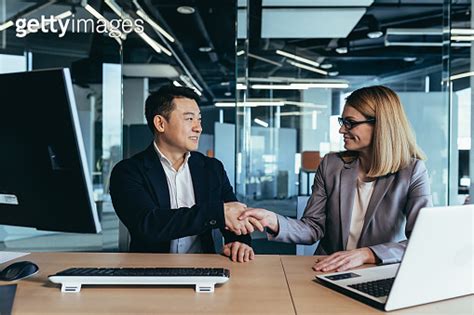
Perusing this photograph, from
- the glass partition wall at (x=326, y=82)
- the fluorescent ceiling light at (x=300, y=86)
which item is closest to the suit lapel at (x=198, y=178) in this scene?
the glass partition wall at (x=326, y=82)

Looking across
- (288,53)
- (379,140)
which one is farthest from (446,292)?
(288,53)

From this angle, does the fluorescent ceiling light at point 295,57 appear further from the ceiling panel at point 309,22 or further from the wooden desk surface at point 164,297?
the wooden desk surface at point 164,297

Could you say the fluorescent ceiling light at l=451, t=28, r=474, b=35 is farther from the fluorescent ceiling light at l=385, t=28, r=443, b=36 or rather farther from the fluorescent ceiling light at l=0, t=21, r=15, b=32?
the fluorescent ceiling light at l=0, t=21, r=15, b=32

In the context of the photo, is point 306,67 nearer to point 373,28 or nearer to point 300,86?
point 300,86

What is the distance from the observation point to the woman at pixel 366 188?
78.5 inches

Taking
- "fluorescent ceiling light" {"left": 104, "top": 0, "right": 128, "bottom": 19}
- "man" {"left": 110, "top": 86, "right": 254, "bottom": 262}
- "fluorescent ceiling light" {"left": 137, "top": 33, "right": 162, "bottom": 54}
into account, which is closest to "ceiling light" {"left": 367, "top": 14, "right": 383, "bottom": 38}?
"fluorescent ceiling light" {"left": 137, "top": 33, "right": 162, "bottom": 54}

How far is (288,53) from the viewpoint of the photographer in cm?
648

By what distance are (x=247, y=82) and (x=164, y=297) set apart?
174 inches

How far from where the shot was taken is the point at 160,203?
86.0 inches

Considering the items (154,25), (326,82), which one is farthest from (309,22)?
(154,25)

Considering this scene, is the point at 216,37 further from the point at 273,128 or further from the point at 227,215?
the point at 227,215

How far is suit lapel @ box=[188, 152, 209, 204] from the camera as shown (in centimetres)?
232

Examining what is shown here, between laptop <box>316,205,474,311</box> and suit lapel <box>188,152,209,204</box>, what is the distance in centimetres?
110

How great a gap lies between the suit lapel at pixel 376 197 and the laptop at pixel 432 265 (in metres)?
0.68
